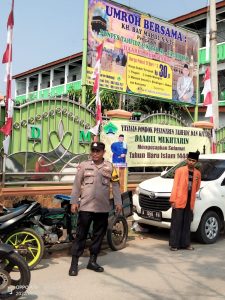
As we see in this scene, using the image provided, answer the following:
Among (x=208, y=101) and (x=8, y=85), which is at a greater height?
(x=208, y=101)

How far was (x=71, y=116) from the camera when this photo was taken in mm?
9250

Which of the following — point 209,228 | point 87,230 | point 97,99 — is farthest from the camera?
point 97,99

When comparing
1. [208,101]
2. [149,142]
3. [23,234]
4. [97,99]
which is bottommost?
[23,234]

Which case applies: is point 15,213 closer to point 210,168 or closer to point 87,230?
point 87,230

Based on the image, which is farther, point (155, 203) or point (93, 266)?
point (155, 203)

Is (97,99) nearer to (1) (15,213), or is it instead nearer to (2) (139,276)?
(1) (15,213)

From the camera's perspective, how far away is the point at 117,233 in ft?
22.2

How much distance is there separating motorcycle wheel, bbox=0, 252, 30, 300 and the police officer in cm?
113

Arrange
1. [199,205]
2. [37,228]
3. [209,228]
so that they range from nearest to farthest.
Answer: [37,228]
[199,205]
[209,228]

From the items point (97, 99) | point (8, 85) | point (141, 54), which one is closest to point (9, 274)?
point (8, 85)

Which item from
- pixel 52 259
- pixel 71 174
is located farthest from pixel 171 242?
pixel 71 174

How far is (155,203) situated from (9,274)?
369 centimetres

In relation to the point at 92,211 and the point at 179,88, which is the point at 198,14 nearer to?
the point at 179,88

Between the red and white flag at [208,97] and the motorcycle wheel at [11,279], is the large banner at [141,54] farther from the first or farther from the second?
the motorcycle wheel at [11,279]
